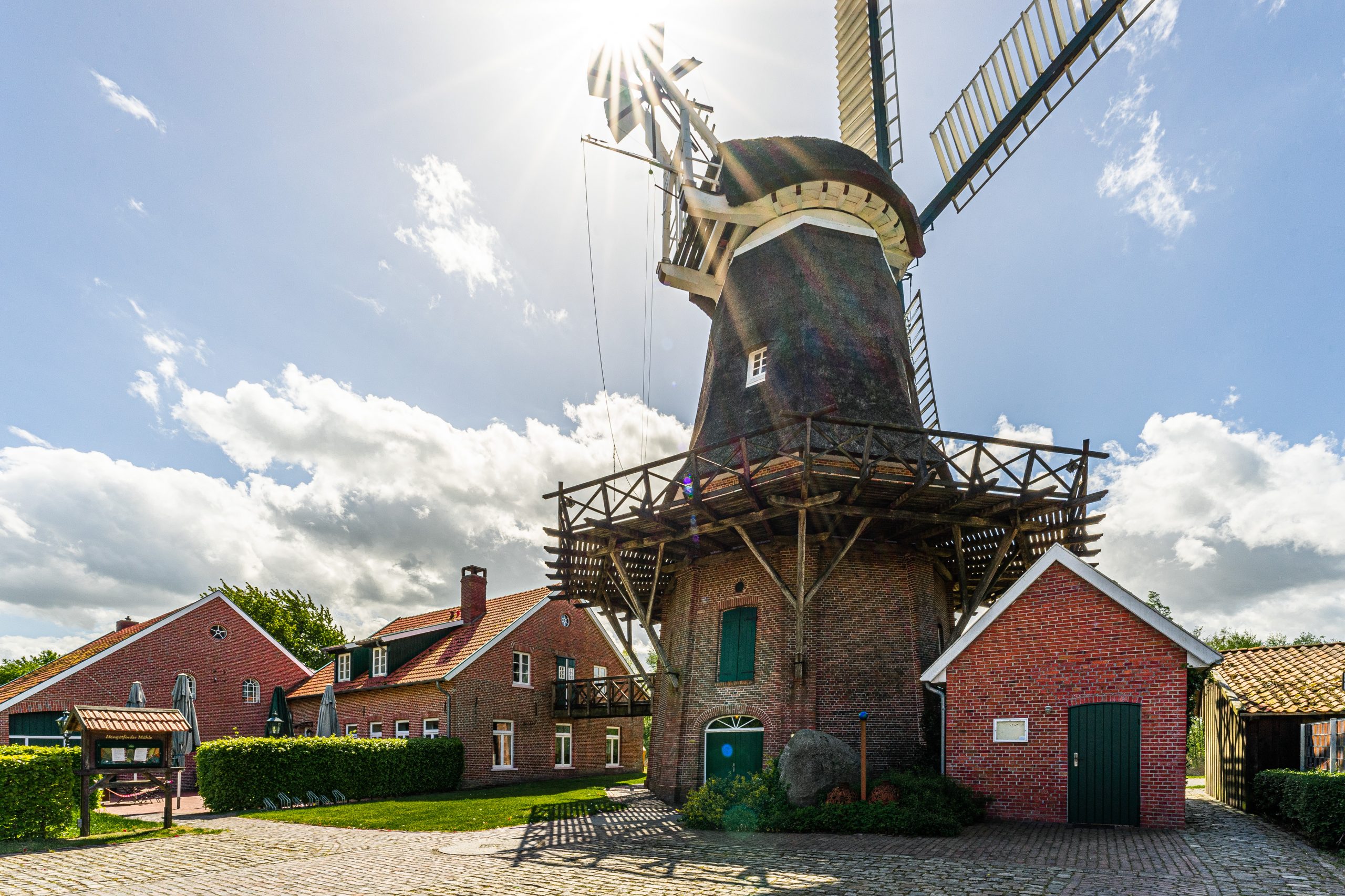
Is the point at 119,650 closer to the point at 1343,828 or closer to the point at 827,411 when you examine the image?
the point at 827,411

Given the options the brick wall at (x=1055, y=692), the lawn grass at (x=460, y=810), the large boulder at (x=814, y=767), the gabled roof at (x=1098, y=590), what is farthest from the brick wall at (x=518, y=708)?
the brick wall at (x=1055, y=692)

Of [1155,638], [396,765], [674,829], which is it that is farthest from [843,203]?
[396,765]

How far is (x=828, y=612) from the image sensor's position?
15.0 meters

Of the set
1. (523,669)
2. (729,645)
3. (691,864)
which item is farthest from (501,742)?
(691,864)

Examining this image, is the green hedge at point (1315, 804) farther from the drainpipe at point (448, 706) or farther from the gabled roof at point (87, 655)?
the gabled roof at point (87, 655)

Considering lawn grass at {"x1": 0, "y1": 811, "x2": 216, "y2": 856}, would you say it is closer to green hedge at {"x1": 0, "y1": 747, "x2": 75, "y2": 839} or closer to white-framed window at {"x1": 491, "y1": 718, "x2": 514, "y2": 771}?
green hedge at {"x1": 0, "y1": 747, "x2": 75, "y2": 839}

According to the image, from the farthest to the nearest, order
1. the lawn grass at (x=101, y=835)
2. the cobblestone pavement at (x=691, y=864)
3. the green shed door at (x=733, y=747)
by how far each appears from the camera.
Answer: the green shed door at (x=733, y=747) < the lawn grass at (x=101, y=835) < the cobblestone pavement at (x=691, y=864)

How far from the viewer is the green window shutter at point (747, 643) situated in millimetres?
15227

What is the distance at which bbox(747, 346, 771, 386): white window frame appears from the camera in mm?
16781

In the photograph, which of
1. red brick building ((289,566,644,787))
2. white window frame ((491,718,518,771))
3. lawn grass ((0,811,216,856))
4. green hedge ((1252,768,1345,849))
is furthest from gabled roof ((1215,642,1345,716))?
white window frame ((491,718,518,771))

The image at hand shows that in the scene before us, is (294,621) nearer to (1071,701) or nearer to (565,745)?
(565,745)

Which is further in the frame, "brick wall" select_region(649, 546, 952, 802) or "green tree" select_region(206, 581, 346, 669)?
"green tree" select_region(206, 581, 346, 669)

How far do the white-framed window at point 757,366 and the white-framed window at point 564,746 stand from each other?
549 inches

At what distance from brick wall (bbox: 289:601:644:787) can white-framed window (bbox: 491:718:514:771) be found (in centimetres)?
12
